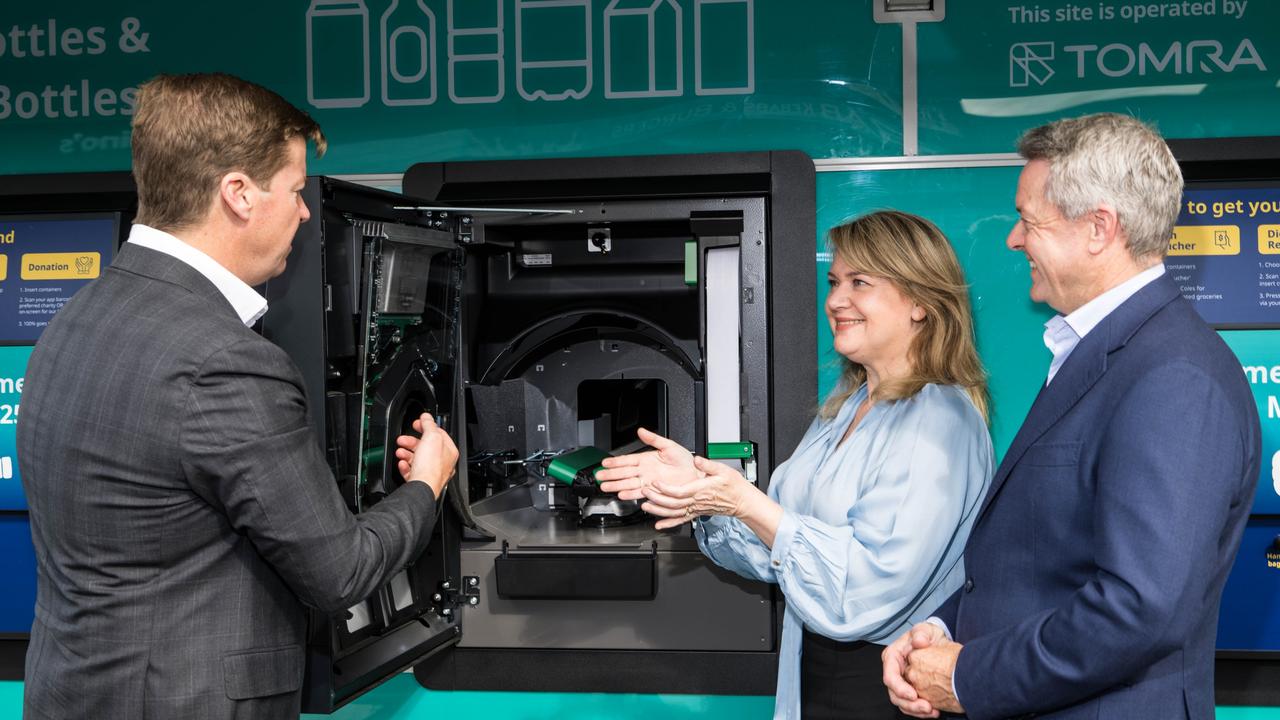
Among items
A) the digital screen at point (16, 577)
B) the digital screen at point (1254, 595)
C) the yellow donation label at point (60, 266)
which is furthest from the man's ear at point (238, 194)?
the digital screen at point (1254, 595)

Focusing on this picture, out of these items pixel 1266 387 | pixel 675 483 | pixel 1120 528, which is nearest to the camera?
pixel 1120 528

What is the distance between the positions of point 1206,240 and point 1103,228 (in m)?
1.15

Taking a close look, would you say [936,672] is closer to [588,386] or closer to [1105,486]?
[1105,486]

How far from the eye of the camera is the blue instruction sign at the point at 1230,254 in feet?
7.68

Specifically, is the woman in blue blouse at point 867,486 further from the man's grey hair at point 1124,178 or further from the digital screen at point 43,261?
the digital screen at point 43,261

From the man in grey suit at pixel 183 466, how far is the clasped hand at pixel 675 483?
22.8 inches

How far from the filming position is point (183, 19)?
2.60m

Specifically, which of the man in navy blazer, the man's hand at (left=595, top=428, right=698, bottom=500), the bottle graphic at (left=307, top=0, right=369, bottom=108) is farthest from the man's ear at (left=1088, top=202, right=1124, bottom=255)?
the bottle graphic at (left=307, top=0, right=369, bottom=108)

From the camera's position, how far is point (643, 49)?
2.50 meters

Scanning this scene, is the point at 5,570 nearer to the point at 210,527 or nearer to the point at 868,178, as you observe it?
the point at 210,527

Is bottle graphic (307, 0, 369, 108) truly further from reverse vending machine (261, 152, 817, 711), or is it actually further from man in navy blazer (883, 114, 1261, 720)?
man in navy blazer (883, 114, 1261, 720)

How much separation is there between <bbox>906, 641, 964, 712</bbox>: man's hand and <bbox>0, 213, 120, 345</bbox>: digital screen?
86.3 inches

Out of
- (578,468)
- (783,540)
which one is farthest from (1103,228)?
(578,468)

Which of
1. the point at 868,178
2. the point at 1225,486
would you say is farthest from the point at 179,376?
the point at 868,178
